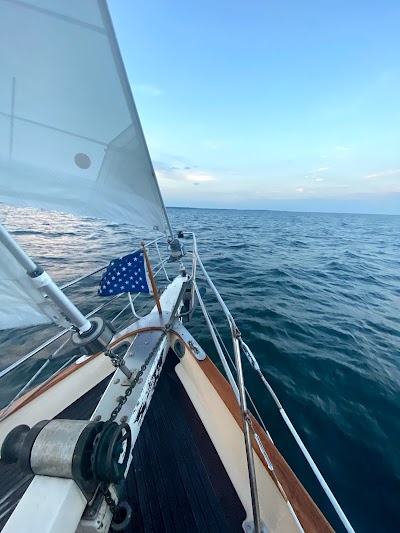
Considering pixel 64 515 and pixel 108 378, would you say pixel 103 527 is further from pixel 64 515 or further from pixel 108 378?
pixel 108 378

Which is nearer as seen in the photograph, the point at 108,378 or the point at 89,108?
the point at 89,108

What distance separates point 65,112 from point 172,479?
3.61 metres

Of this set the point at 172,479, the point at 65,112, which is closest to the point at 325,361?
the point at 172,479

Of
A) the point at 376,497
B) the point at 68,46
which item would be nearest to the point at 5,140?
the point at 68,46

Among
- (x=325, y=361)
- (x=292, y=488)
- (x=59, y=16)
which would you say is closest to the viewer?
(x=292, y=488)

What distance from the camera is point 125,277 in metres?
2.61

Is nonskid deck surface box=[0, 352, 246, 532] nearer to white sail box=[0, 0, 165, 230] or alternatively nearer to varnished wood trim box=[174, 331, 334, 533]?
varnished wood trim box=[174, 331, 334, 533]

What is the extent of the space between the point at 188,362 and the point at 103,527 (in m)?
A: 1.59

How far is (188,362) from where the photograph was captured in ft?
9.02

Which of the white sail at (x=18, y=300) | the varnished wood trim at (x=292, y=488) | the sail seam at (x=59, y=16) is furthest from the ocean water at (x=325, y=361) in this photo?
the sail seam at (x=59, y=16)

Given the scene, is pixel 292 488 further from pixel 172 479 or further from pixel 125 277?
pixel 125 277

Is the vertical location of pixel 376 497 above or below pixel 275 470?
below

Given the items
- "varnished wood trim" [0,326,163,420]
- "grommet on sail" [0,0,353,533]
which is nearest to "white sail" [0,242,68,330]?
"grommet on sail" [0,0,353,533]

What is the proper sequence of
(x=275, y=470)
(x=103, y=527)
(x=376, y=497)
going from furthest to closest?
(x=376, y=497) < (x=275, y=470) < (x=103, y=527)
